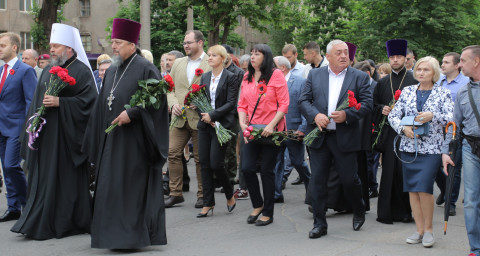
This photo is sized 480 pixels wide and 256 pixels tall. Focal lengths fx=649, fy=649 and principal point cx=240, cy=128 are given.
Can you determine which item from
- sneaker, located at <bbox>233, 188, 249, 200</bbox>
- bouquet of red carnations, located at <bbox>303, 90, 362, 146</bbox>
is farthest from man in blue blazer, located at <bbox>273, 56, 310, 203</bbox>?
bouquet of red carnations, located at <bbox>303, 90, 362, 146</bbox>

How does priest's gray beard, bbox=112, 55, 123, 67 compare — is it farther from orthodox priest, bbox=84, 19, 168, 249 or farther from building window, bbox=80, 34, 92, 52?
building window, bbox=80, 34, 92, 52

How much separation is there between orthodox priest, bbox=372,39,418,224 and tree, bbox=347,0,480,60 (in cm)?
1941

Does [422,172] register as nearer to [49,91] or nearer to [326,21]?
[49,91]

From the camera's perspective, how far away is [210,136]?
331 inches

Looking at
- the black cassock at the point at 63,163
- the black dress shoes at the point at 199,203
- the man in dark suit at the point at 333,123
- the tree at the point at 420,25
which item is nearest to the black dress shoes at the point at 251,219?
the man in dark suit at the point at 333,123

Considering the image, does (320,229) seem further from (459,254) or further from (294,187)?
(294,187)

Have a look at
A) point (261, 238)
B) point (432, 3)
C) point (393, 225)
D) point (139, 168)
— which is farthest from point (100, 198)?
point (432, 3)

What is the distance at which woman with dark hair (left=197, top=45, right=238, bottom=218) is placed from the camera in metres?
8.26

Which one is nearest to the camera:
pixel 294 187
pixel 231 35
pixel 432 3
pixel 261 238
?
pixel 261 238

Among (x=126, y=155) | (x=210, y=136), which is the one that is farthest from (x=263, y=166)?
(x=126, y=155)

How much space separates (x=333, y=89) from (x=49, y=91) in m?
3.20

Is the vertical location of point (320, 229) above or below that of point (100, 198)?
below

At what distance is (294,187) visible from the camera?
11.1 meters

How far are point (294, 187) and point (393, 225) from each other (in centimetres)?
329
